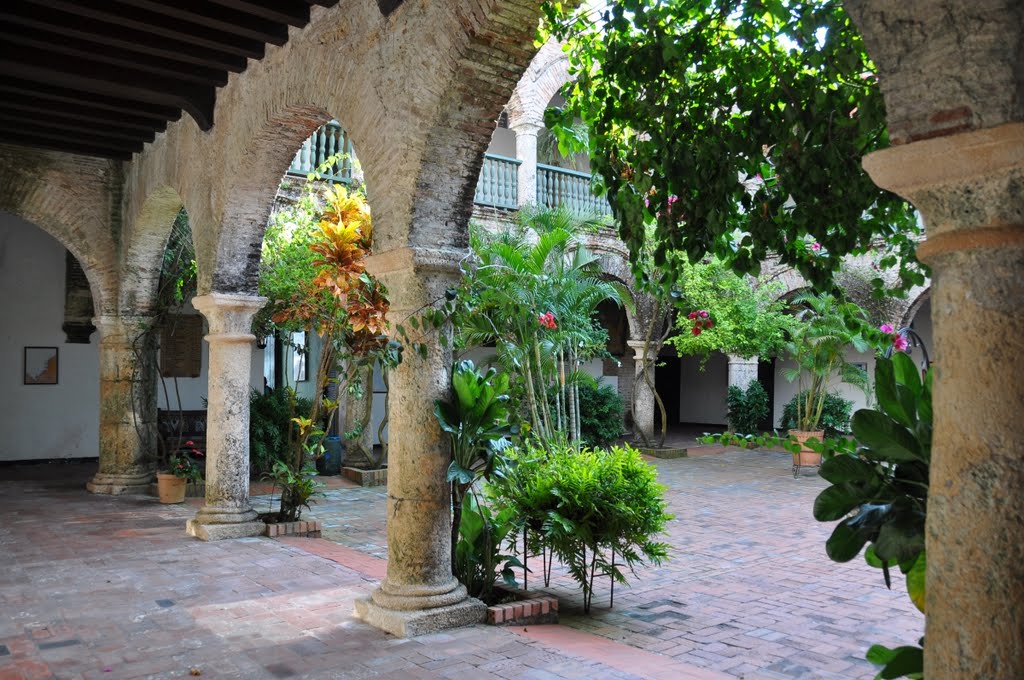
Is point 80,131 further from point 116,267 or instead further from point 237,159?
point 237,159

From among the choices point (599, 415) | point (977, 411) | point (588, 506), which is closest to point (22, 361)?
point (599, 415)

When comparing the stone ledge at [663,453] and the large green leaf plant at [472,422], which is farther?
the stone ledge at [663,453]

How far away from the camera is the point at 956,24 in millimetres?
2035

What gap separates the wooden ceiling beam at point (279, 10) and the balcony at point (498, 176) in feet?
17.4

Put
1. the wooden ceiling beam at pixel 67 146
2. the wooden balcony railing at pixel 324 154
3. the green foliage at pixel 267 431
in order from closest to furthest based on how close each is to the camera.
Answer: the wooden ceiling beam at pixel 67 146
the green foliage at pixel 267 431
the wooden balcony railing at pixel 324 154

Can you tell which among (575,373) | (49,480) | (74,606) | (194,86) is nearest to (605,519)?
(74,606)

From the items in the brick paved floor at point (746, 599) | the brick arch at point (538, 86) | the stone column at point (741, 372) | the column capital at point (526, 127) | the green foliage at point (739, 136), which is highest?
the brick arch at point (538, 86)

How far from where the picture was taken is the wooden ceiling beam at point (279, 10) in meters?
5.62

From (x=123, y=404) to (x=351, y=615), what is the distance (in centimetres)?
663

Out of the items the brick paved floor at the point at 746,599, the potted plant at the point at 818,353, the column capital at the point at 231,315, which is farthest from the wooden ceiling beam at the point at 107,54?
the potted plant at the point at 818,353

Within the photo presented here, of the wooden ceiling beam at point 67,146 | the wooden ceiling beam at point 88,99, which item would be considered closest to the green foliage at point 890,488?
the wooden ceiling beam at point 88,99

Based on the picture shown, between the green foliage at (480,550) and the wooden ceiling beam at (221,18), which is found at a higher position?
the wooden ceiling beam at (221,18)

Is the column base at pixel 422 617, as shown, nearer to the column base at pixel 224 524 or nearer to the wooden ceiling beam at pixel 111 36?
the column base at pixel 224 524

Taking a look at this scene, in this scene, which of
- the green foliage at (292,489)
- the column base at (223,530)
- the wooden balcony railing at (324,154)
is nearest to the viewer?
the column base at (223,530)
